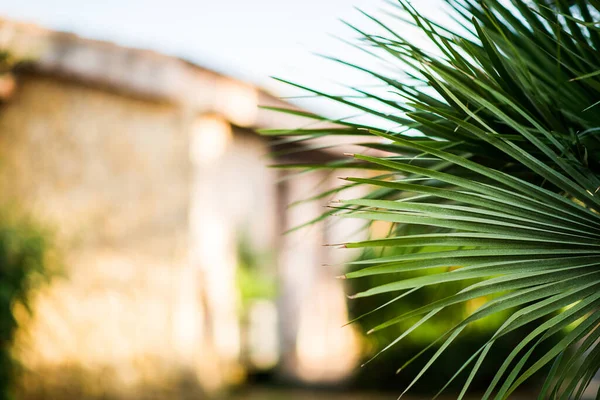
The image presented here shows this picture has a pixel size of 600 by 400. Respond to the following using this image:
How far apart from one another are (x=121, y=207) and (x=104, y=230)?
0.28 meters

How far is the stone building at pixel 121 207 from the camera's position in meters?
5.48

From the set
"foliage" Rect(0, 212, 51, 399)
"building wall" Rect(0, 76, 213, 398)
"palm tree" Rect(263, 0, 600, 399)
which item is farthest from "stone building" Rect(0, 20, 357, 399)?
"palm tree" Rect(263, 0, 600, 399)

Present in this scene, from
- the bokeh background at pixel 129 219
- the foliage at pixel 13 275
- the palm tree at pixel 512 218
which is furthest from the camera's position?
the bokeh background at pixel 129 219

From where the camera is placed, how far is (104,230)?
5797 millimetres

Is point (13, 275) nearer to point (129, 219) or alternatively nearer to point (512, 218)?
point (129, 219)

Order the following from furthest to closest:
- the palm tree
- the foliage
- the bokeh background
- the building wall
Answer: the building wall < the bokeh background < the foliage < the palm tree

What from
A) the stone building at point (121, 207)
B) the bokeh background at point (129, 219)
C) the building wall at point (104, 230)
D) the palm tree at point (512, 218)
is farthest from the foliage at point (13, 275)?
the palm tree at point (512, 218)

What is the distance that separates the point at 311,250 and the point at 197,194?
10.1ft

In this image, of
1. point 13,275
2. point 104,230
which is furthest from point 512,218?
point 104,230

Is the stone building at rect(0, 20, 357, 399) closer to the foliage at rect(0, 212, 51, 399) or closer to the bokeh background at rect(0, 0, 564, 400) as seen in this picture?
the bokeh background at rect(0, 0, 564, 400)

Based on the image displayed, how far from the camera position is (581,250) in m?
1.41

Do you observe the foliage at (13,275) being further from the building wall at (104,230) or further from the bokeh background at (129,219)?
the building wall at (104,230)

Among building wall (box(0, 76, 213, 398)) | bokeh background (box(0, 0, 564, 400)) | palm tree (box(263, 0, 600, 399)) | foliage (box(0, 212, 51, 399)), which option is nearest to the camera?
palm tree (box(263, 0, 600, 399))

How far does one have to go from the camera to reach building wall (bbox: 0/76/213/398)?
17.9ft
